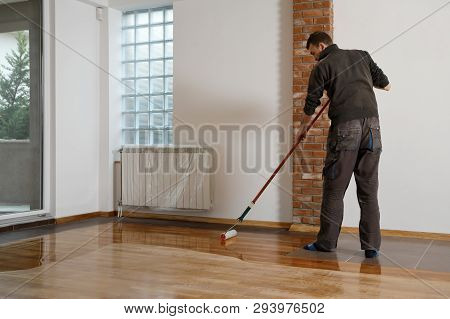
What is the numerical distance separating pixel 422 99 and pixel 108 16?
9.88 feet

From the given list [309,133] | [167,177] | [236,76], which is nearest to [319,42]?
[309,133]

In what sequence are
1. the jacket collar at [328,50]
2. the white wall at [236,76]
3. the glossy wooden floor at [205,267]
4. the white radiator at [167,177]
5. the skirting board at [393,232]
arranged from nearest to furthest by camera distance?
the glossy wooden floor at [205,267] → the jacket collar at [328,50] → the skirting board at [393,232] → the white wall at [236,76] → the white radiator at [167,177]

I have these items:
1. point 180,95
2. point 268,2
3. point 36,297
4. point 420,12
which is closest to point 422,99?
point 420,12

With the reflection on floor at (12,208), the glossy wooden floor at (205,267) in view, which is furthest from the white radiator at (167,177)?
the reflection on floor at (12,208)

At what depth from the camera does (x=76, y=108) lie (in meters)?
4.72

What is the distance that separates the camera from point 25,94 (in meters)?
4.29

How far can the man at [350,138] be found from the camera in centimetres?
305

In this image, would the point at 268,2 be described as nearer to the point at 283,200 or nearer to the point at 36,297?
the point at 283,200

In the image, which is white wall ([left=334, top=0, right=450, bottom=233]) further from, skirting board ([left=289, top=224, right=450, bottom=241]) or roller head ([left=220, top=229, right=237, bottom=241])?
roller head ([left=220, top=229, right=237, bottom=241])

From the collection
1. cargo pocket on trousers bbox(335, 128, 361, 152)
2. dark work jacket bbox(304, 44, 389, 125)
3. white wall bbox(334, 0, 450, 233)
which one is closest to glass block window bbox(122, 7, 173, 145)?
white wall bbox(334, 0, 450, 233)

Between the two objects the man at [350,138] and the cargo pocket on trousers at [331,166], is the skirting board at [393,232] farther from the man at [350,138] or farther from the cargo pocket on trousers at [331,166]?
the cargo pocket on trousers at [331,166]

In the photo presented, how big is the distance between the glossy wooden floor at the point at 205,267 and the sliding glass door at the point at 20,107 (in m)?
0.46

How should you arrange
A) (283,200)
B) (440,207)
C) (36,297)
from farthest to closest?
(283,200) < (440,207) < (36,297)

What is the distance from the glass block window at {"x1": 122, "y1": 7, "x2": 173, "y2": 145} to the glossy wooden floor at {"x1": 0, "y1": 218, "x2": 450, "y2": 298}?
1.34 meters
